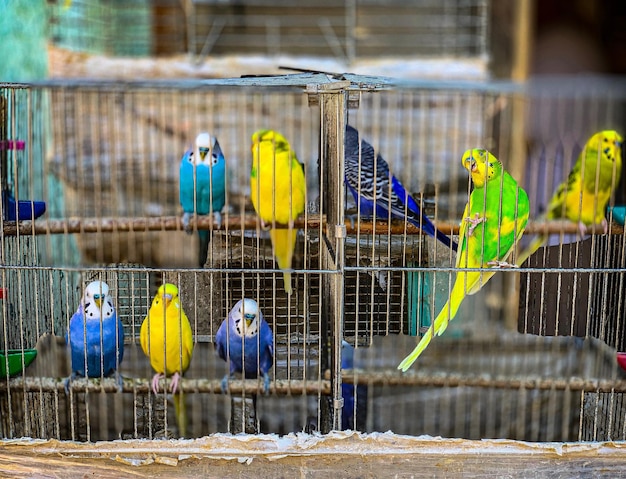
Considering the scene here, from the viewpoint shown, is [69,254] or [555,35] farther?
[555,35]

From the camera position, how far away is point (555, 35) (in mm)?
3875

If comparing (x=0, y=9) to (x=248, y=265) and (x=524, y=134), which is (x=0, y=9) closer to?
(x=248, y=265)

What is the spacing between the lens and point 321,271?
143cm

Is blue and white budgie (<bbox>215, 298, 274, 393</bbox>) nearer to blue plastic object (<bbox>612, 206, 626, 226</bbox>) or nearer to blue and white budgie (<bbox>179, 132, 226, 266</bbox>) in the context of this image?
blue and white budgie (<bbox>179, 132, 226, 266</bbox>)

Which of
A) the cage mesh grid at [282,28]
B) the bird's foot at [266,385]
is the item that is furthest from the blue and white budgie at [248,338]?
the cage mesh grid at [282,28]

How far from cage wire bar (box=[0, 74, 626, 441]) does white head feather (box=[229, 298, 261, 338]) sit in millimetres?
48

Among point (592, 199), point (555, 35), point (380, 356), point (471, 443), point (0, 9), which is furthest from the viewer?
point (555, 35)

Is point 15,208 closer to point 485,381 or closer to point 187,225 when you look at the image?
point 187,225

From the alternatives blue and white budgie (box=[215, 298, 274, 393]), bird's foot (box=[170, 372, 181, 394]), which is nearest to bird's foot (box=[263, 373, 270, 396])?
blue and white budgie (box=[215, 298, 274, 393])

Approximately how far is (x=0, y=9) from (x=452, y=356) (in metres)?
2.49

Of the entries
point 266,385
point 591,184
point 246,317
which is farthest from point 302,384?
point 591,184

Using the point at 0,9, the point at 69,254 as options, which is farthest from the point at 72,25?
the point at 69,254

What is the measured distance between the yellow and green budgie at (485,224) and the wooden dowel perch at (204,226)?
0.09 m

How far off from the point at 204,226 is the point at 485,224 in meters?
0.74
